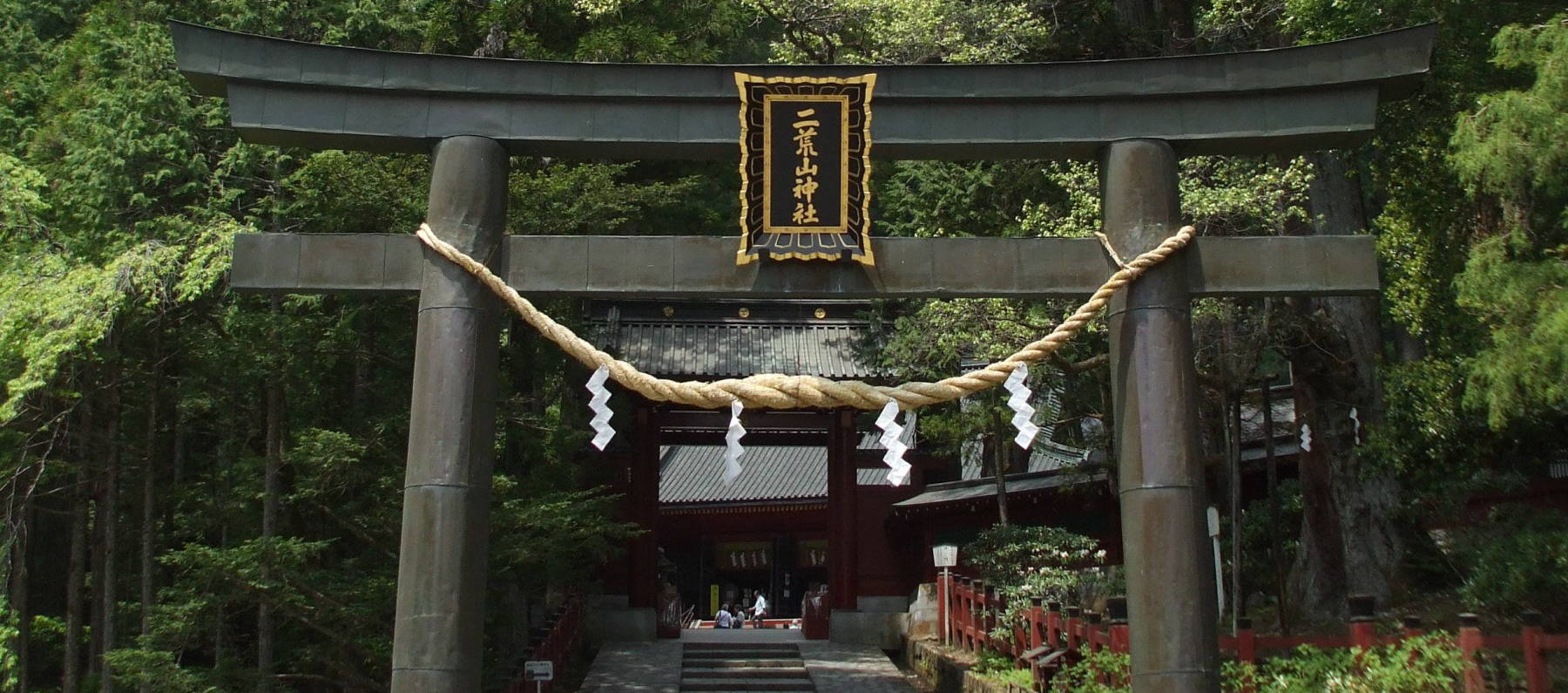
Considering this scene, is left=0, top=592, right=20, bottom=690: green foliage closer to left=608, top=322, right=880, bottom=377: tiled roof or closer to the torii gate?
the torii gate

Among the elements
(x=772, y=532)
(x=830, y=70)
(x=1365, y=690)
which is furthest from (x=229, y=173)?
(x=772, y=532)

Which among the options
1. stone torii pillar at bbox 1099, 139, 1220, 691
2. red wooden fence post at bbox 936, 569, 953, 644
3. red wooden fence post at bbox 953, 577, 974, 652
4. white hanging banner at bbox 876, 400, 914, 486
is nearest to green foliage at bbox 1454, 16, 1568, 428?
stone torii pillar at bbox 1099, 139, 1220, 691

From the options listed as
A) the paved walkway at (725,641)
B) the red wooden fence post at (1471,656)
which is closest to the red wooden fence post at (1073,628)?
the paved walkway at (725,641)

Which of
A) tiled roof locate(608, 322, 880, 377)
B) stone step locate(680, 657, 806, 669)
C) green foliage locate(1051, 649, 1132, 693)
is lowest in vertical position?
stone step locate(680, 657, 806, 669)

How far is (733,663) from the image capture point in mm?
16500

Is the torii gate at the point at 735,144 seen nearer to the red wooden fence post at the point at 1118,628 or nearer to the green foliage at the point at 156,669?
the red wooden fence post at the point at 1118,628

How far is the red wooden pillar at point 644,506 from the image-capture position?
18.4 meters

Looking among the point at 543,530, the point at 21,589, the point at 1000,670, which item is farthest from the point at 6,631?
the point at 1000,670

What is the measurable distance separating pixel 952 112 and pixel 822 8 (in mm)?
8086

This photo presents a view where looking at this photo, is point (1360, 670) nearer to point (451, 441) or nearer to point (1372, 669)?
point (1372, 669)

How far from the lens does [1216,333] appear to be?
12.8 metres

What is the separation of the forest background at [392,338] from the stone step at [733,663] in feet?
7.33

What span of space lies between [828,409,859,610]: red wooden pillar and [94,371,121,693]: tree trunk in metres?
9.65

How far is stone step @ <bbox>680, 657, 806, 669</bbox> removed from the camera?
1638 centimetres
